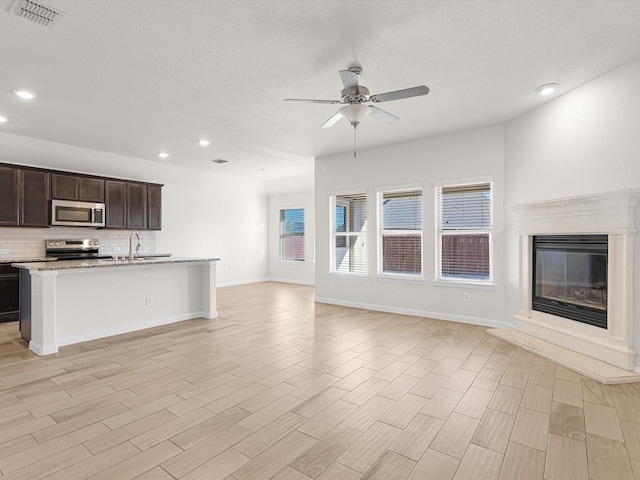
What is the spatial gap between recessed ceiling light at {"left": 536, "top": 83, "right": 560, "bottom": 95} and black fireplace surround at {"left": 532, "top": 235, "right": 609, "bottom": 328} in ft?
5.34

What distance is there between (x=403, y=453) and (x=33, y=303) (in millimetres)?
Result: 4321

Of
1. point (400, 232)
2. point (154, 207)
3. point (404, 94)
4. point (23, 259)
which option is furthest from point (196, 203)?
point (404, 94)

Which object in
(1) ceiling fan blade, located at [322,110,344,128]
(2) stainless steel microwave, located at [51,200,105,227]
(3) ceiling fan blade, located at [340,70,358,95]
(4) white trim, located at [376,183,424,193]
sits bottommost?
(2) stainless steel microwave, located at [51,200,105,227]

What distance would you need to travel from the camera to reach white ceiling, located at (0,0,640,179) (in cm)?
256

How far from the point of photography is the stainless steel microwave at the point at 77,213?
5.99 meters

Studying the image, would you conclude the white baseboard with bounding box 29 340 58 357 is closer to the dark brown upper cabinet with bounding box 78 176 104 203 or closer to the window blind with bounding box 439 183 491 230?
the dark brown upper cabinet with bounding box 78 176 104 203

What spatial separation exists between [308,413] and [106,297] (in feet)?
11.1

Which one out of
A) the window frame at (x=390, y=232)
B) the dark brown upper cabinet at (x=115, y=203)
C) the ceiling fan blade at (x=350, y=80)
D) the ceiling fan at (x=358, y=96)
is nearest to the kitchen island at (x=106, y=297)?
the dark brown upper cabinet at (x=115, y=203)

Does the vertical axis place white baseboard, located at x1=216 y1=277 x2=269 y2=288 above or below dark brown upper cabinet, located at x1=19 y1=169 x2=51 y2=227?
below

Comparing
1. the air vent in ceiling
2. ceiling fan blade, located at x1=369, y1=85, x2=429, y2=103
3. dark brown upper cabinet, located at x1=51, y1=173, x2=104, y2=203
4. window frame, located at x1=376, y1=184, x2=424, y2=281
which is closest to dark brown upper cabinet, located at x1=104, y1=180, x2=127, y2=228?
dark brown upper cabinet, located at x1=51, y1=173, x2=104, y2=203

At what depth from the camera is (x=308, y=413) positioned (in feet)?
8.45

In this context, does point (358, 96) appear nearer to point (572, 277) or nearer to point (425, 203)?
point (425, 203)

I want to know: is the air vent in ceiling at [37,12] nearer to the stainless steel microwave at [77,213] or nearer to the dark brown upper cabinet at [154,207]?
the stainless steel microwave at [77,213]

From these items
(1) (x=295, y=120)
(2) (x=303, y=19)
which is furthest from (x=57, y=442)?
(1) (x=295, y=120)
